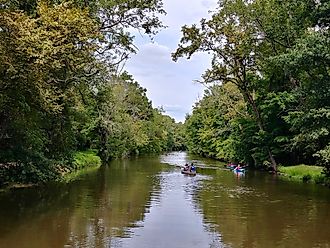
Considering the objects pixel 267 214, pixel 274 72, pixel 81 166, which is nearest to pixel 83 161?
pixel 81 166

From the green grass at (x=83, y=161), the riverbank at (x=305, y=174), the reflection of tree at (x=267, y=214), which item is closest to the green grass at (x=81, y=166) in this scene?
the green grass at (x=83, y=161)

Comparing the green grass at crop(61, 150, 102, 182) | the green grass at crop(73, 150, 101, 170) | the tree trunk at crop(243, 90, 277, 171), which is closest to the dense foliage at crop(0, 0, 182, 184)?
the green grass at crop(61, 150, 102, 182)

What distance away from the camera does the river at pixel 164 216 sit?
14.0 meters

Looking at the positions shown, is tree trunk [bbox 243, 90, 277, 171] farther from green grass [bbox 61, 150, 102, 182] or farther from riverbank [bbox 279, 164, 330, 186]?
green grass [bbox 61, 150, 102, 182]

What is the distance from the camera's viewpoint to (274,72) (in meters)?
39.1

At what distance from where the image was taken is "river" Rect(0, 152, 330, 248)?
13977 mm

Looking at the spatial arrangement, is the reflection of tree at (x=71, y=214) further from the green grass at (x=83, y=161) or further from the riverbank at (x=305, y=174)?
the green grass at (x=83, y=161)

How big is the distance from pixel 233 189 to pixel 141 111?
200 ft

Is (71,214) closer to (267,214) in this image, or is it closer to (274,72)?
(267,214)

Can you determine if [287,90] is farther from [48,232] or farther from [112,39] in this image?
[48,232]

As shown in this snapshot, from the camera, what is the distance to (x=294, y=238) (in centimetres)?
1462

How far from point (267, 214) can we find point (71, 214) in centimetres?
795

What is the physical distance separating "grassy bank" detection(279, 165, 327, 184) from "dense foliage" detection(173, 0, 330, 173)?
1.08 metres

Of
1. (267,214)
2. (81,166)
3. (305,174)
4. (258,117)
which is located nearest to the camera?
(267,214)
